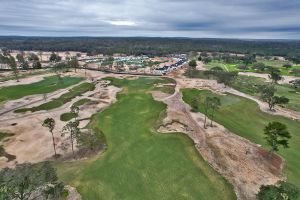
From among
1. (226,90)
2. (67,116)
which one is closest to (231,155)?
(67,116)

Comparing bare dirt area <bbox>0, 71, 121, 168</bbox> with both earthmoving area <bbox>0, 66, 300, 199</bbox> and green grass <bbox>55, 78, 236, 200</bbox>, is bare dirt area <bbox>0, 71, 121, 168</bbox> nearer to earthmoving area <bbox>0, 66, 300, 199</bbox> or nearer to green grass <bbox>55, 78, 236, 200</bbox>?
earthmoving area <bbox>0, 66, 300, 199</bbox>

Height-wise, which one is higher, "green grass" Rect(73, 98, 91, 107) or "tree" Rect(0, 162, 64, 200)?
"tree" Rect(0, 162, 64, 200)

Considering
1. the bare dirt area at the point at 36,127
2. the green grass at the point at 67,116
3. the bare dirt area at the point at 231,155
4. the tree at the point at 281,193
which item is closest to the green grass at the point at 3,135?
the bare dirt area at the point at 36,127

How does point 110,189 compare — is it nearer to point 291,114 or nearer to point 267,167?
point 267,167

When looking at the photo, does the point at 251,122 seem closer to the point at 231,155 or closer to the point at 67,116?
the point at 231,155

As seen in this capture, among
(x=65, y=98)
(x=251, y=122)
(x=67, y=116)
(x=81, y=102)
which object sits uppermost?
(x=65, y=98)

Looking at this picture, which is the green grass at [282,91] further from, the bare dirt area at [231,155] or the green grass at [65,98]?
the green grass at [65,98]

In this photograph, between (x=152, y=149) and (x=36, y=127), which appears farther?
Result: (x=36, y=127)

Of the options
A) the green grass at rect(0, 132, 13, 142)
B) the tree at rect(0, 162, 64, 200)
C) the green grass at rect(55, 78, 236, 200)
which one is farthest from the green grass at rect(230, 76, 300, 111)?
the green grass at rect(0, 132, 13, 142)

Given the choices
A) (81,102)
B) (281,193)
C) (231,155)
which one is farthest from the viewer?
(81,102)
